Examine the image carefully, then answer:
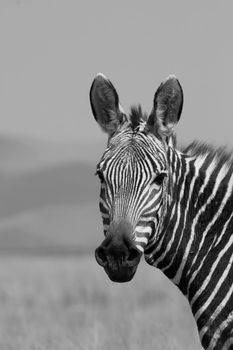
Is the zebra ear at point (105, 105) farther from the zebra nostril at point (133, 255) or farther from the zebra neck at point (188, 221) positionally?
the zebra nostril at point (133, 255)

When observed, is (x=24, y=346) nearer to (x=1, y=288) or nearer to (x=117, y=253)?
(x=117, y=253)

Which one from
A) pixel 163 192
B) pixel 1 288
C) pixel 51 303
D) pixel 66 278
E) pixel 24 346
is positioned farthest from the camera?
pixel 66 278

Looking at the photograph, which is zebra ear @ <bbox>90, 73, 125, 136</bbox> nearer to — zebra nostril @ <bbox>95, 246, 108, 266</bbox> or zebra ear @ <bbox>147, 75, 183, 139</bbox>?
zebra ear @ <bbox>147, 75, 183, 139</bbox>

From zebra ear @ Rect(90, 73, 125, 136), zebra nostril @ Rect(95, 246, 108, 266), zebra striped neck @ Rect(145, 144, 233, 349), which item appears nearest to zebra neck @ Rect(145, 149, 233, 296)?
zebra striped neck @ Rect(145, 144, 233, 349)

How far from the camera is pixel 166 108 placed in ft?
28.8

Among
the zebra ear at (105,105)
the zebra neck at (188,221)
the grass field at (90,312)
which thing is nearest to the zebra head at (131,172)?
the zebra ear at (105,105)

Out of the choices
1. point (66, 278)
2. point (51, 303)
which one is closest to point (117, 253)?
point (51, 303)

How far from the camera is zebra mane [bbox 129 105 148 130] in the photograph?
882 cm

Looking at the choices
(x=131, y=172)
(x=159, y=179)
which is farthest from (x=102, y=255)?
(x=159, y=179)

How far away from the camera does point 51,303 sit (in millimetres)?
29406

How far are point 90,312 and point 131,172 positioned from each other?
18647 mm

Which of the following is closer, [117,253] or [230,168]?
[117,253]

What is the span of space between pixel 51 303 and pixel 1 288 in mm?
3186

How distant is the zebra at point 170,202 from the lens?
8.26 meters
